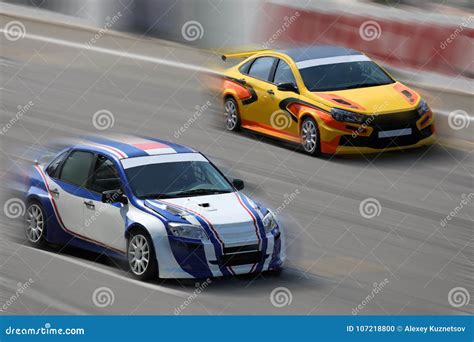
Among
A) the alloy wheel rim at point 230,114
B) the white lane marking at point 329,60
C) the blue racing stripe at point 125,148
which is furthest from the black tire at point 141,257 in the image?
the white lane marking at point 329,60

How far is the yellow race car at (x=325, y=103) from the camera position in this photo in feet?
60.8

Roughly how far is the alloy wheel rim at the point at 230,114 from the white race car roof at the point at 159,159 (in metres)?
4.06

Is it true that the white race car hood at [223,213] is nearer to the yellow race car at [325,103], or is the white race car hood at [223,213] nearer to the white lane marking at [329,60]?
the yellow race car at [325,103]

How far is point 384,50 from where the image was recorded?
22.8 meters

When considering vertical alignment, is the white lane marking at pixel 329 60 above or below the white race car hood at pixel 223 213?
above

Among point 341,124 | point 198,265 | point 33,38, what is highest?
point 341,124

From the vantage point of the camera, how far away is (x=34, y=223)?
15.5 m

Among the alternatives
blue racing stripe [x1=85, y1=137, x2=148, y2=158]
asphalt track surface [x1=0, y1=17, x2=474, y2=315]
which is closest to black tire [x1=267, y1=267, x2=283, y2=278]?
asphalt track surface [x1=0, y1=17, x2=474, y2=315]

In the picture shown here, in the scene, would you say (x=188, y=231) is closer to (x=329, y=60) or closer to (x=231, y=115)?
(x=231, y=115)

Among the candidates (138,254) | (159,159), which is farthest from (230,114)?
(138,254)

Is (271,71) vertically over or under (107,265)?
over
